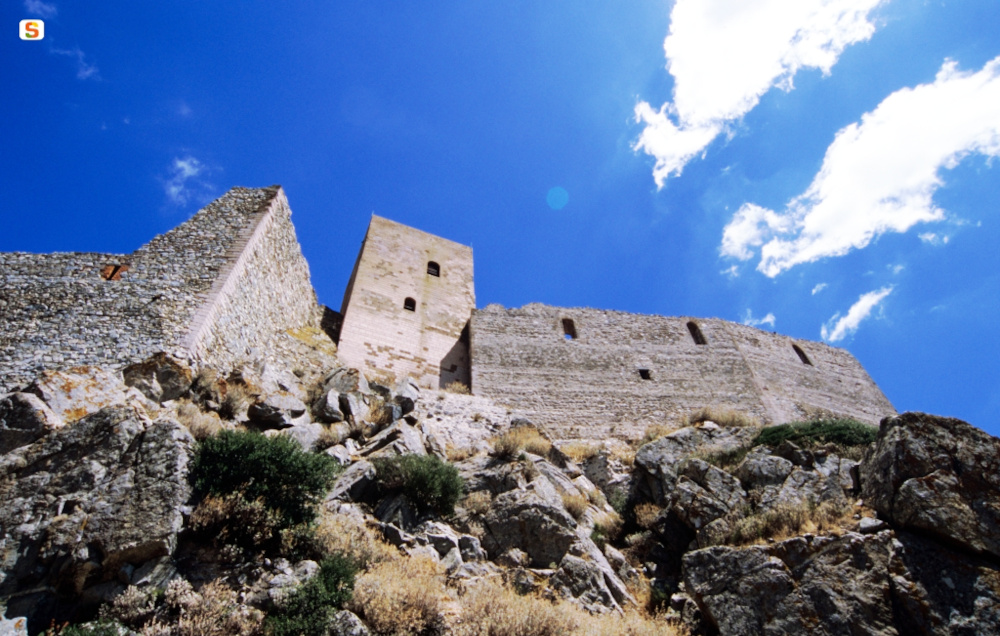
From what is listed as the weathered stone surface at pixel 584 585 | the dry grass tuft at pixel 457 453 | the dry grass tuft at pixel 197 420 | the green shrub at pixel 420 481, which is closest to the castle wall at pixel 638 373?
the dry grass tuft at pixel 457 453

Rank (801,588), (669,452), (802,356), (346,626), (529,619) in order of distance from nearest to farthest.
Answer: (346,626) → (529,619) → (801,588) → (669,452) → (802,356)

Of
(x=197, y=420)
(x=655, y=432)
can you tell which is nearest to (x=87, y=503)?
(x=197, y=420)

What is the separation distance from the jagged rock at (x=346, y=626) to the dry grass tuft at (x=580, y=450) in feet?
25.7

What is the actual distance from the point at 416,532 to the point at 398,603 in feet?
6.46

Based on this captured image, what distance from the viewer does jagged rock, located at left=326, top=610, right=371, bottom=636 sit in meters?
5.59

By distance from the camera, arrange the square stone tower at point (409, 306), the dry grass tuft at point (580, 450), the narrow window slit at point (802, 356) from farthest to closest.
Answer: the narrow window slit at point (802, 356) < the square stone tower at point (409, 306) < the dry grass tuft at point (580, 450)

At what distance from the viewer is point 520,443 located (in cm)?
1135

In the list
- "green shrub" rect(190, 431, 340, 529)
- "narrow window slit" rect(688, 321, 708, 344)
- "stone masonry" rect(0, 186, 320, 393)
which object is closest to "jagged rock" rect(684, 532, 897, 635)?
"green shrub" rect(190, 431, 340, 529)

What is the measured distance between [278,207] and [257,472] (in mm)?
9923

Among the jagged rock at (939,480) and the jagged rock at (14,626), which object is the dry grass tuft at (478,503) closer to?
the jagged rock at (14,626)

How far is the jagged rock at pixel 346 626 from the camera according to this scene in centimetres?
559

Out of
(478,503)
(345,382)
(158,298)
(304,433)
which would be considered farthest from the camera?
(345,382)

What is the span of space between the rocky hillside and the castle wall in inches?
244

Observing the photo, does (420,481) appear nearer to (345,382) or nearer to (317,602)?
(317,602)
